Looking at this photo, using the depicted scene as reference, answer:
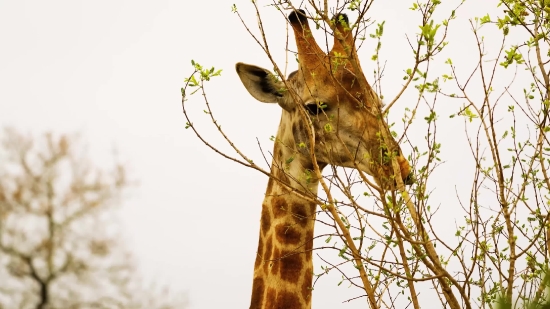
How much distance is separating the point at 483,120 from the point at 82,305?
8.49 metres

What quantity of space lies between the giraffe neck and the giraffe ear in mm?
416

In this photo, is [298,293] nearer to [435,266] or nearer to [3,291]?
[435,266]

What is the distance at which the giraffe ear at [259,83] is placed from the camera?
15.4 ft

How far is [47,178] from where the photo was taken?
10.7 meters

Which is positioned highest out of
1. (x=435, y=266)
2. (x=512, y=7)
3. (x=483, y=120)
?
(x=512, y=7)

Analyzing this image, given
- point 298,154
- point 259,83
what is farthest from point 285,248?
point 259,83

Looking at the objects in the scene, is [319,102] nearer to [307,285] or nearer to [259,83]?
[259,83]

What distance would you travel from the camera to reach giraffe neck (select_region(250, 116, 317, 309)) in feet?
14.5

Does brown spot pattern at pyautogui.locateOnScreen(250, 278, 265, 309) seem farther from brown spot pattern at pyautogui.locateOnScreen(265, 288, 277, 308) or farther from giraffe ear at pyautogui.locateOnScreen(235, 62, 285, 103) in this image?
giraffe ear at pyautogui.locateOnScreen(235, 62, 285, 103)

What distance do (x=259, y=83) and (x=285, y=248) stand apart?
1334mm

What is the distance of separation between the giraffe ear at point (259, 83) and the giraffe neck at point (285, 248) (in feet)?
1.36

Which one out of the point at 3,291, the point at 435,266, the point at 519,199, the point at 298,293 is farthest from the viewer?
the point at 3,291

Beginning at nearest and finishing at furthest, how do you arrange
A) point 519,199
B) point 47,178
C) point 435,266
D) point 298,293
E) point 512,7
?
point 435,266 → point 519,199 → point 512,7 → point 298,293 → point 47,178

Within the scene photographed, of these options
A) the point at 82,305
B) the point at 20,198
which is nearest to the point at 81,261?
the point at 82,305
